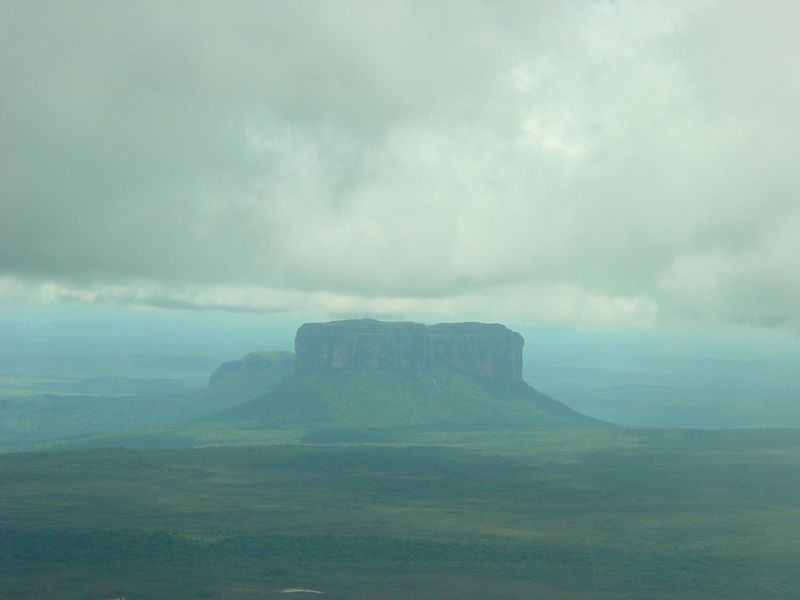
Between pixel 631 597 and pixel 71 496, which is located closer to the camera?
pixel 631 597

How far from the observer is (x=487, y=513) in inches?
7456

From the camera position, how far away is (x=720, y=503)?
198 m

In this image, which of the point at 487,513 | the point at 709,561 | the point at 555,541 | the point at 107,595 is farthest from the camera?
the point at 487,513

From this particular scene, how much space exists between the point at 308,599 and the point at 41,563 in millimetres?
39413

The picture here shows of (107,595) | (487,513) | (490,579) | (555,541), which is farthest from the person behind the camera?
(487,513)

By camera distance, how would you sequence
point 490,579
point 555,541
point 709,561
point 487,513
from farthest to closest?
Answer: point 487,513
point 555,541
point 709,561
point 490,579

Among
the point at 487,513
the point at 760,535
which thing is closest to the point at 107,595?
the point at 487,513

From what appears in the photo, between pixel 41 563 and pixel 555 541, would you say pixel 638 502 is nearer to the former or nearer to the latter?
pixel 555 541

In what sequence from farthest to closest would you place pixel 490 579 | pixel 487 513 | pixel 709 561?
pixel 487 513, pixel 709 561, pixel 490 579

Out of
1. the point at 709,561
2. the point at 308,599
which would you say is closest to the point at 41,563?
the point at 308,599

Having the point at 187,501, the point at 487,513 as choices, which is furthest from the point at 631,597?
the point at 187,501

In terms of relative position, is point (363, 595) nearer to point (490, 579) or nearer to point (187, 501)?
point (490, 579)

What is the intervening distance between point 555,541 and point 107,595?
65.1 m

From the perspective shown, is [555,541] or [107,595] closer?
[107,595]
